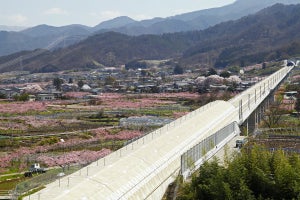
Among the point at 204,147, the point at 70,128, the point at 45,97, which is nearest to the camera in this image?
the point at 204,147

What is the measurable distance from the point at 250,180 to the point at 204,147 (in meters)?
10.4

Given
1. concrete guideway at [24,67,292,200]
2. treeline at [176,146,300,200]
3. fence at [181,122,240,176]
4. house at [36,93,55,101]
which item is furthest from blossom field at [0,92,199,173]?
treeline at [176,146,300,200]

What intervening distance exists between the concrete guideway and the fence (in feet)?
1.89

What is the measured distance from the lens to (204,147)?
1091 inches

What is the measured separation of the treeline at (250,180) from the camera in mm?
16547

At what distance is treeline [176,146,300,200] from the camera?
16547 millimetres

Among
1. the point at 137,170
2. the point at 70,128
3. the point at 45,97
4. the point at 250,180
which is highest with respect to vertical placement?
the point at 250,180

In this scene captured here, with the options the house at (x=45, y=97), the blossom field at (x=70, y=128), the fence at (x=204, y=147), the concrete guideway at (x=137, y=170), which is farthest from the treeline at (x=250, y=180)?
the house at (x=45, y=97)

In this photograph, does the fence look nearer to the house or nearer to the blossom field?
the blossom field

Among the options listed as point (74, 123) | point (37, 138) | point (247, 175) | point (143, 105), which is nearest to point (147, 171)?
point (247, 175)

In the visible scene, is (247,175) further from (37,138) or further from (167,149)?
(37,138)

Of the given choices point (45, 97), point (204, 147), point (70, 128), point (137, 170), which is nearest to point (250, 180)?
point (137, 170)

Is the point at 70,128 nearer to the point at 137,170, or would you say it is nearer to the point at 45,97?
the point at 137,170

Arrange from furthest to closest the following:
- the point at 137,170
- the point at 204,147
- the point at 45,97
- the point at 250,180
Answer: the point at 45,97, the point at 204,147, the point at 137,170, the point at 250,180
